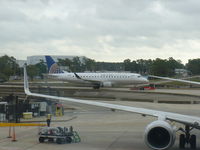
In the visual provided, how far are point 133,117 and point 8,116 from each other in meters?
9.95

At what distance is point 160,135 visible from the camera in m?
13.0

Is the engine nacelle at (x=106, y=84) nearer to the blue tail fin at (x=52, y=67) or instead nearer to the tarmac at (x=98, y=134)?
the blue tail fin at (x=52, y=67)

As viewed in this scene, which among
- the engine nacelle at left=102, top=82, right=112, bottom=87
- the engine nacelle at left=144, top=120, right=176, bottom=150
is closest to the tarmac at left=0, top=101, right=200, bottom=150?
the engine nacelle at left=144, top=120, right=176, bottom=150

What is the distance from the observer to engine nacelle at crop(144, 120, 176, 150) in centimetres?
1262

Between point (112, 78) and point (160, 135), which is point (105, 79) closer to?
point (112, 78)

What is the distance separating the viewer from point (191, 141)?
1545cm

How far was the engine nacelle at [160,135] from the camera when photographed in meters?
12.6

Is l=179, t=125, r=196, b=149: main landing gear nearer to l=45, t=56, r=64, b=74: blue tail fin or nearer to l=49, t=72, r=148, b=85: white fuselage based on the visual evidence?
l=49, t=72, r=148, b=85: white fuselage

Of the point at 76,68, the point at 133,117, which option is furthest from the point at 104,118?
the point at 76,68

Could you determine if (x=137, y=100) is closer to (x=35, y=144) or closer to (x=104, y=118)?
(x=104, y=118)

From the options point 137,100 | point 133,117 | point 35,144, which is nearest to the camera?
point 35,144

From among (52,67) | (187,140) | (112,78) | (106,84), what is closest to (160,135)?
(187,140)

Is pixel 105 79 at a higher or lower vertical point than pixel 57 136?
higher

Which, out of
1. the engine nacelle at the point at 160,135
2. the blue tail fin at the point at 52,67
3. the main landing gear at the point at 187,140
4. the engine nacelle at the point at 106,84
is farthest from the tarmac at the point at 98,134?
the blue tail fin at the point at 52,67
